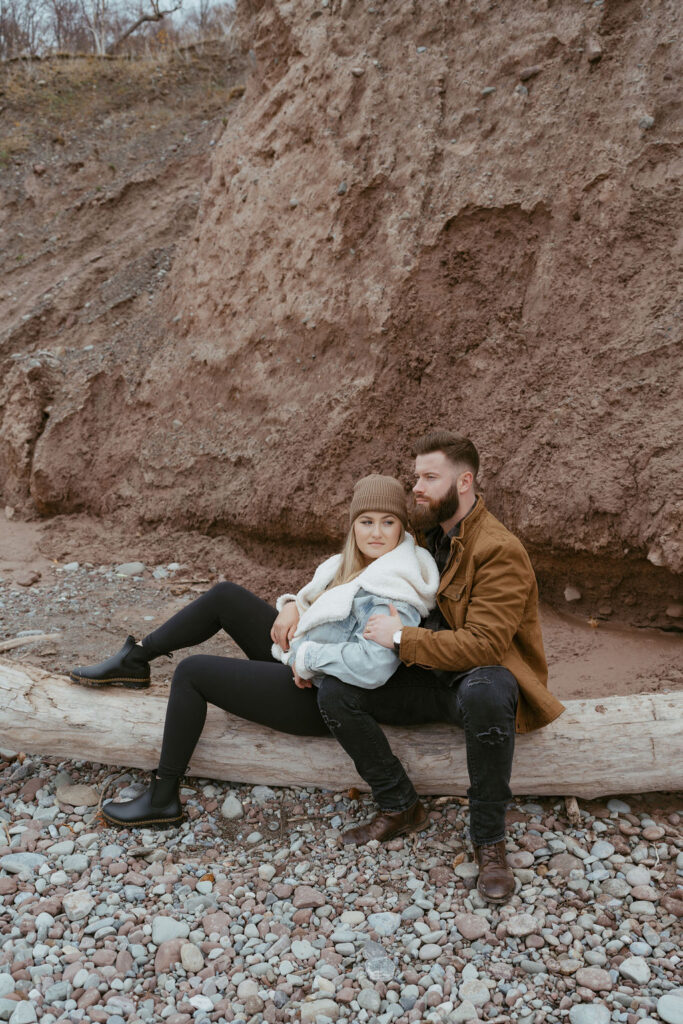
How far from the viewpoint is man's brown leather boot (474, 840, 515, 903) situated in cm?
299

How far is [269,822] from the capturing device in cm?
360

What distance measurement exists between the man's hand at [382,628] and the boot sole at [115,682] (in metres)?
1.27

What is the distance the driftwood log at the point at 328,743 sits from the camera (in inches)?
136

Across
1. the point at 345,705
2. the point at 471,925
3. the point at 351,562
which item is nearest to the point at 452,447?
the point at 351,562

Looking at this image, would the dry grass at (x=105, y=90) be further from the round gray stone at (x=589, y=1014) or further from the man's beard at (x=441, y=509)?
the round gray stone at (x=589, y=1014)

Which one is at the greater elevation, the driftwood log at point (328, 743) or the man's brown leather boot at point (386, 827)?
the driftwood log at point (328, 743)

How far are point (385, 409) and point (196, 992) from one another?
4.06 m

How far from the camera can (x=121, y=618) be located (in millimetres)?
5680

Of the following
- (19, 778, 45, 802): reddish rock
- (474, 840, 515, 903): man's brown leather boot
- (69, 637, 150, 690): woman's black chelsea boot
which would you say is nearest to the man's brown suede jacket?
(474, 840, 515, 903): man's brown leather boot

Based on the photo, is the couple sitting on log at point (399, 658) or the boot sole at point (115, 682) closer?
the couple sitting on log at point (399, 658)

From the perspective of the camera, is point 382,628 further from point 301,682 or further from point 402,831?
point 402,831

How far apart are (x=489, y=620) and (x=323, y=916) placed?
1232 millimetres

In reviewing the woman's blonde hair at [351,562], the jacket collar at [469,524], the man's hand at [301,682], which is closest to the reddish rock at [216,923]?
the man's hand at [301,682]

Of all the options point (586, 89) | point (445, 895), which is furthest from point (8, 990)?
point (586, 89)
